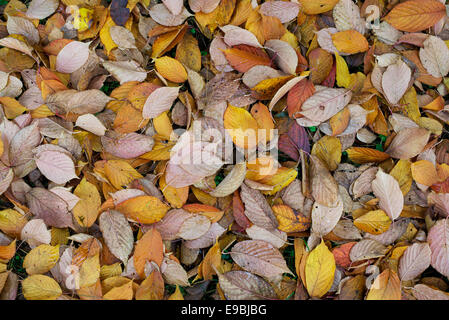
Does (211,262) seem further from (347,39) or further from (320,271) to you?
(347,39)

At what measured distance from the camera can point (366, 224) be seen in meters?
1.04

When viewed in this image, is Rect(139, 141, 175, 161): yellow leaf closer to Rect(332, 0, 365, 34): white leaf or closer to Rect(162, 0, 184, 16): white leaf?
Rect(162, 0, 184, 16): white leaf

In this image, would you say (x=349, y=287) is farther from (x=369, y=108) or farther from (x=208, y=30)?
(x=208, y=30)

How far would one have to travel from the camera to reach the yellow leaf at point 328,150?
1084 mm

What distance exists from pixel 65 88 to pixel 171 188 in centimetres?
40

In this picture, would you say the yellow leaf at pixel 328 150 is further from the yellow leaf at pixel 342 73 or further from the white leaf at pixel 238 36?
the white leaf at pixel 238 36

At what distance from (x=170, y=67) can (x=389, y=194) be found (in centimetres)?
66

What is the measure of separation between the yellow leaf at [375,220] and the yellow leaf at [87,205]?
2.19ft

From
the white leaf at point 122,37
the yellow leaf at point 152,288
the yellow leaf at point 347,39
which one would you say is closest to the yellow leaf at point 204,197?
the yellow leaf at point 152,288

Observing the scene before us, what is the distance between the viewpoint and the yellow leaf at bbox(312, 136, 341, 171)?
1084 mm

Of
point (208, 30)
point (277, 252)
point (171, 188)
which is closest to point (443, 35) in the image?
point (208, 30)

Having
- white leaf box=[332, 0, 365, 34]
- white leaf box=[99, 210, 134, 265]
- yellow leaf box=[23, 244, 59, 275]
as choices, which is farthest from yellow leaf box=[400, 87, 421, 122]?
yellow leaf box=[23, 244, 59, 275]

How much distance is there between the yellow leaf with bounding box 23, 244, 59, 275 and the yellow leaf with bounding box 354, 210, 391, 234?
77cm

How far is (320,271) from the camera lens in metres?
1.01
